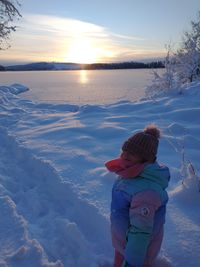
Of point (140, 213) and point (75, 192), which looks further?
point (75, 192)

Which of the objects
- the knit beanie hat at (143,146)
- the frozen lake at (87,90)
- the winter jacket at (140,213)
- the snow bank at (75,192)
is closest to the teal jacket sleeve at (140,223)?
the winter jacket at (140,213)

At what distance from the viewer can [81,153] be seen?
6.00 meters

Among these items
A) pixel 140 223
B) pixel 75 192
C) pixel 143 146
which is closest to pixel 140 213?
pixel 140 223

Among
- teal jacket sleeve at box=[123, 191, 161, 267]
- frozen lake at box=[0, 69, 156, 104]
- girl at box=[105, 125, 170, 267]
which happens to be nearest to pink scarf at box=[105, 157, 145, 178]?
girl at box=[105, 125, 170, 267]

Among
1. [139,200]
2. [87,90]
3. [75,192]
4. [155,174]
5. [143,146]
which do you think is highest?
[143,146]

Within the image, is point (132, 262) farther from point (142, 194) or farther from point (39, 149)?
point (39, 149)

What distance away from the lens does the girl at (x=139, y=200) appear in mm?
2277

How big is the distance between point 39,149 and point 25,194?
6.21 ft

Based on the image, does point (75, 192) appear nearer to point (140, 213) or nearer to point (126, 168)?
point (126, 168)

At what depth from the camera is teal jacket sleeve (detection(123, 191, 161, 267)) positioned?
226 centimetres

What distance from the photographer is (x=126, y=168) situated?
8.00ft

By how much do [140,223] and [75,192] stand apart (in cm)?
222

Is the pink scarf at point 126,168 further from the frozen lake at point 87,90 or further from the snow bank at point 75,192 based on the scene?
the frozen lake at point 87,90

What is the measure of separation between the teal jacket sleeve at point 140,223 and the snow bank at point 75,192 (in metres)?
0.85
